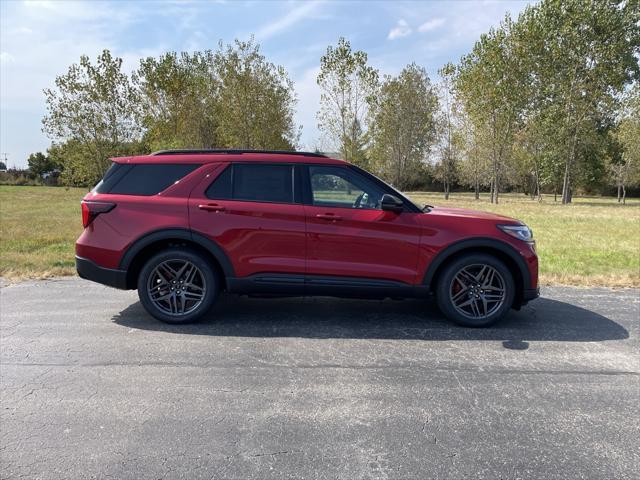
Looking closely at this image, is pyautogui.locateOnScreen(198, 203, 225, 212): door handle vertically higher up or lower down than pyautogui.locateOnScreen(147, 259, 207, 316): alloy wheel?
higher up

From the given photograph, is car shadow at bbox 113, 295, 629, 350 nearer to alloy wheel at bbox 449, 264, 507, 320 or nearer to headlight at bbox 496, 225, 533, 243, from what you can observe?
alloy wheel at bbox 449, 264, 507, 320

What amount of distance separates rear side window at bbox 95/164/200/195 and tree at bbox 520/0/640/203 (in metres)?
30.4

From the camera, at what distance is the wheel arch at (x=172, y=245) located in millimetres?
4387

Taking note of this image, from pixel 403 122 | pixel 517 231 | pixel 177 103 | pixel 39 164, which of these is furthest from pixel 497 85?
pixel 39 164

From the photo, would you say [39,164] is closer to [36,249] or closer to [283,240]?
[36,249]

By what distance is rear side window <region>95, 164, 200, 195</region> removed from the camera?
451 centimetres

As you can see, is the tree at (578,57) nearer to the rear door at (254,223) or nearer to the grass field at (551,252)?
the grass field at (551,252)

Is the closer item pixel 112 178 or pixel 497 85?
pixel 112 178

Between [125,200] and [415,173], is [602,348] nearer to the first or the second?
[125,200]

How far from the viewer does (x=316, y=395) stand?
311 cm

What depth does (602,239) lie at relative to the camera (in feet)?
36.6

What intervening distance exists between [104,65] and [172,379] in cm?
2760

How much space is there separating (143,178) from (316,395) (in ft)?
9.67

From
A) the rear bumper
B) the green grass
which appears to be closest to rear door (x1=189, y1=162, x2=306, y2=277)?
the rear bumper
